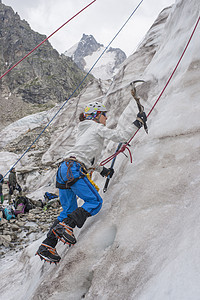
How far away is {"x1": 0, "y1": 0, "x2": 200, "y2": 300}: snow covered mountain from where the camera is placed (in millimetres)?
1870

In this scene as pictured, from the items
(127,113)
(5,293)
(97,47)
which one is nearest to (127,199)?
(5,293)

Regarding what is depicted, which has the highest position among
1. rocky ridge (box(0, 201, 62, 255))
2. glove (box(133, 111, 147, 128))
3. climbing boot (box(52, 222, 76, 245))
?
glove (box(133, 111, 147, 128))

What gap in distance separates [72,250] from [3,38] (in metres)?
96.9

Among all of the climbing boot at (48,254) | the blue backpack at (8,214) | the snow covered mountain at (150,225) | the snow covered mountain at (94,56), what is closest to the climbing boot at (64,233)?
the snow covered mountain at (150,225)

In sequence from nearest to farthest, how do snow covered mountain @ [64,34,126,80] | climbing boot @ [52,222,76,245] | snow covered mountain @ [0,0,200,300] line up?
snow covered mountain @ [0,0,200,300] < climbing boot @ [52,222,76,245] < snow covered mountain @ [64,34,126,80]

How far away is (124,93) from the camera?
9.23m

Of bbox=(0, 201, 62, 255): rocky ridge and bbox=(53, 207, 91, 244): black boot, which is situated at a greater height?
bbox=(53, 207, 91, 244): black boot

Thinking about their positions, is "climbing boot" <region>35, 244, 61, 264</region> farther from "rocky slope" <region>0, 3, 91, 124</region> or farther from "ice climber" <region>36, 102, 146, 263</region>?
"rocky slope" <region>0, 3, 91, 124</region>

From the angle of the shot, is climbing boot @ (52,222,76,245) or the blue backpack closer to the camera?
climbing boot @ (52,222,76,245)

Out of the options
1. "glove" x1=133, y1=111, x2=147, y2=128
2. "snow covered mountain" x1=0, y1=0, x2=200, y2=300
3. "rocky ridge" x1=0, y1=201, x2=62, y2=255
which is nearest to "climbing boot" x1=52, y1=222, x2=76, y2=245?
"snow covered mountain" x1=0, y1=0, x2=200, y2=300

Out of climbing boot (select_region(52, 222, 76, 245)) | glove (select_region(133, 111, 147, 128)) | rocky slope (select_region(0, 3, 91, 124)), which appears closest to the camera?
climbing boot (select_region(52, 222, 76, 245))

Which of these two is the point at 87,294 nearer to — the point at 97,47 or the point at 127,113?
→ the point at 127,113

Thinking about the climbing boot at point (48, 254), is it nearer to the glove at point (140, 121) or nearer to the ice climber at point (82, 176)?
the ice climber at point (82, 176)

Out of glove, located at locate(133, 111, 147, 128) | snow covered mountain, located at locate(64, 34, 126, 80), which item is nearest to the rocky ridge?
glove, located at locate(133, 111, 147, 128)
